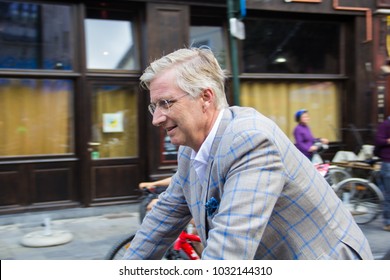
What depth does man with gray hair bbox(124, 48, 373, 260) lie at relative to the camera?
137 centimetres

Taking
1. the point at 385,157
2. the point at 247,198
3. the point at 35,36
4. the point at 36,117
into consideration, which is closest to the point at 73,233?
the point at 36,117

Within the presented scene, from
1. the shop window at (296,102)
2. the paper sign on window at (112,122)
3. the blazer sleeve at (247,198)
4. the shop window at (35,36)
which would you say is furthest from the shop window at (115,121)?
the blazer sleeve at (247,198)

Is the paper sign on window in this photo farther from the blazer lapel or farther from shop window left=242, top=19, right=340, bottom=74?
the blazer lapel

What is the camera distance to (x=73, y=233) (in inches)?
269

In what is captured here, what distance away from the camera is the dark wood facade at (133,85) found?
7.53 metres

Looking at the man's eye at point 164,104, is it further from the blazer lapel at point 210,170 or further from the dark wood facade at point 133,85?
the dark wood facade at point 133,85

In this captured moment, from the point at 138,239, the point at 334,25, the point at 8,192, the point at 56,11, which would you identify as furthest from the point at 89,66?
the point at 138,239

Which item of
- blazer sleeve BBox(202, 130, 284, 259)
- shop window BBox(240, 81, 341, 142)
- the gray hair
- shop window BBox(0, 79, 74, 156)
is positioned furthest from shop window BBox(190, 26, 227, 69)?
blazer sleeve BBox(202, 130, 284, 259)

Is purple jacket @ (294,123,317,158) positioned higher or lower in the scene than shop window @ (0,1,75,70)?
lower

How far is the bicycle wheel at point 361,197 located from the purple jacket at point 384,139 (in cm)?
55

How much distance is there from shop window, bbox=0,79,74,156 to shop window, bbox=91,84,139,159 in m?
0.44

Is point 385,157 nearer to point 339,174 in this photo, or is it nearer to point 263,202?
point 339,174

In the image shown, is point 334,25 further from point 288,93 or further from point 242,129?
point 242,129

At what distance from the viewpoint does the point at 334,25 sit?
31.7 feet
